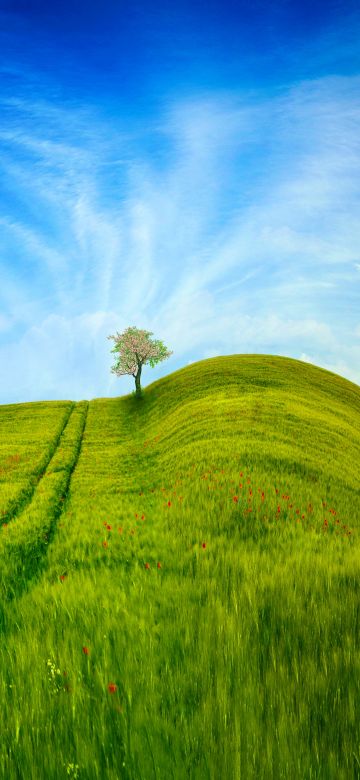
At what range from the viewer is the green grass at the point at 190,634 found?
260cm

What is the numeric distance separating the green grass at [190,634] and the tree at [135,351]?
39.0 metres

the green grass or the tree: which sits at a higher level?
the tree

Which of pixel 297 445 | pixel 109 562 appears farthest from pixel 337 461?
pixel 109 562

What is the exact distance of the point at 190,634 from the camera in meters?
4.05

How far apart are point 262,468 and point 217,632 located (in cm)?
1093

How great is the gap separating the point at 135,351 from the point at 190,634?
163 ft

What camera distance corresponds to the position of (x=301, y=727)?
272 centimetres

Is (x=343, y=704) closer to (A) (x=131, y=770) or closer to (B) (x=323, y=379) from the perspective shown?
(A) (x=131, y=770)

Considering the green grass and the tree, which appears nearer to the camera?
the green grass

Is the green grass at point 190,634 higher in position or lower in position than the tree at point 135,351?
lower

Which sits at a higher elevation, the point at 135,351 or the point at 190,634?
the point at 135,351

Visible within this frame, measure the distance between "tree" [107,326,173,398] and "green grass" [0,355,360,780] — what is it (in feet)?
128

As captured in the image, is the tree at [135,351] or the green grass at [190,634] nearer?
the green grass at [190,634]

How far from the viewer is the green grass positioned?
260 cm
